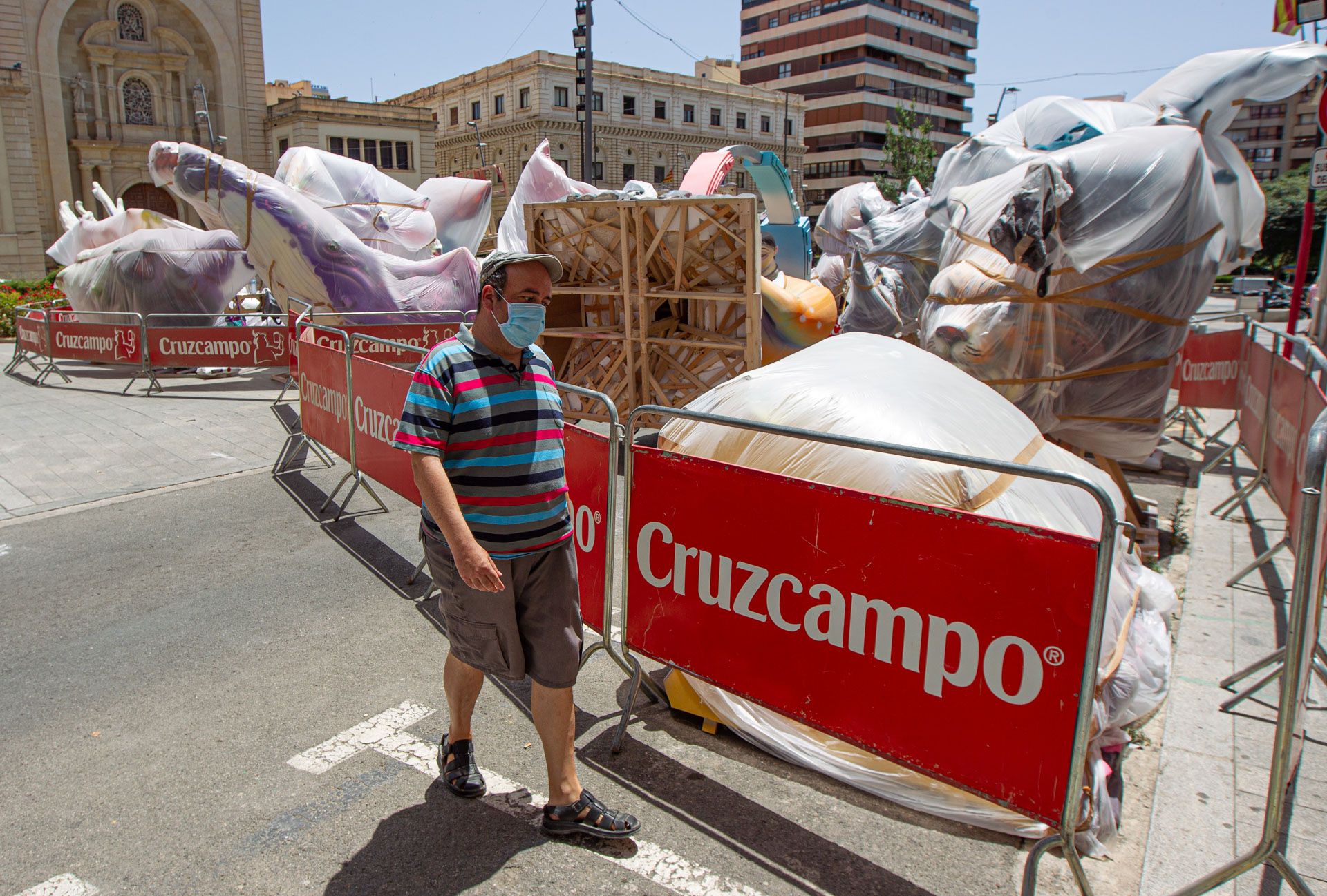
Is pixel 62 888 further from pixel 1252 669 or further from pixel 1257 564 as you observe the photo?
pixel 1257 564

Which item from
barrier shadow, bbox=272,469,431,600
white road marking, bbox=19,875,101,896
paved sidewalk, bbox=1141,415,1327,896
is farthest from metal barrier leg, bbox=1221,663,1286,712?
white road marking, bbox=19,875,101,896

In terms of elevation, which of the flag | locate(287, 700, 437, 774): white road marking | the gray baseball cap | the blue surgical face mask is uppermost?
the flag

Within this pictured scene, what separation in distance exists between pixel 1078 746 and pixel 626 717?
1.70m

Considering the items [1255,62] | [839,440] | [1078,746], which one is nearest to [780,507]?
[839,440]

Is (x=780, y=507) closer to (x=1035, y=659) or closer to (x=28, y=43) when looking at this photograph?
(x=1035, y=659)

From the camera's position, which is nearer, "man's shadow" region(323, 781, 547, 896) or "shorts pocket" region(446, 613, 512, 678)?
"man's shadow" region(323, 781, 547, 896)

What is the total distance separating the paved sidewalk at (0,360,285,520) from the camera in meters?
7.16

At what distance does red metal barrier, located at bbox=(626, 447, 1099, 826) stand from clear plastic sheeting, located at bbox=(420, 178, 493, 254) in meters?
14.9

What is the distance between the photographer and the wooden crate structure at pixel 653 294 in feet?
25.2

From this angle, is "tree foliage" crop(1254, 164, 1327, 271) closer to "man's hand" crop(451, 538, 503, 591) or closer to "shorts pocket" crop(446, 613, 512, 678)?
"shorts pocket" crop(446, 613, 512, 678)

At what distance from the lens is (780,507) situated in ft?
9.69

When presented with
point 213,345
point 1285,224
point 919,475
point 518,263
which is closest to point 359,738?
point 518,263

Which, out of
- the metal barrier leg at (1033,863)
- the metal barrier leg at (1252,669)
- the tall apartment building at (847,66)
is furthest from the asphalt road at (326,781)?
the tall apartment building at (847,66)

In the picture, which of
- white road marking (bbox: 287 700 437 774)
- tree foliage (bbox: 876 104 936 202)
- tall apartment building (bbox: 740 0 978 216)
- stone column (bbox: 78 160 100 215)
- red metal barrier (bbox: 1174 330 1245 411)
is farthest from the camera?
tall apartment building (bbox: 740 0 978 216)
